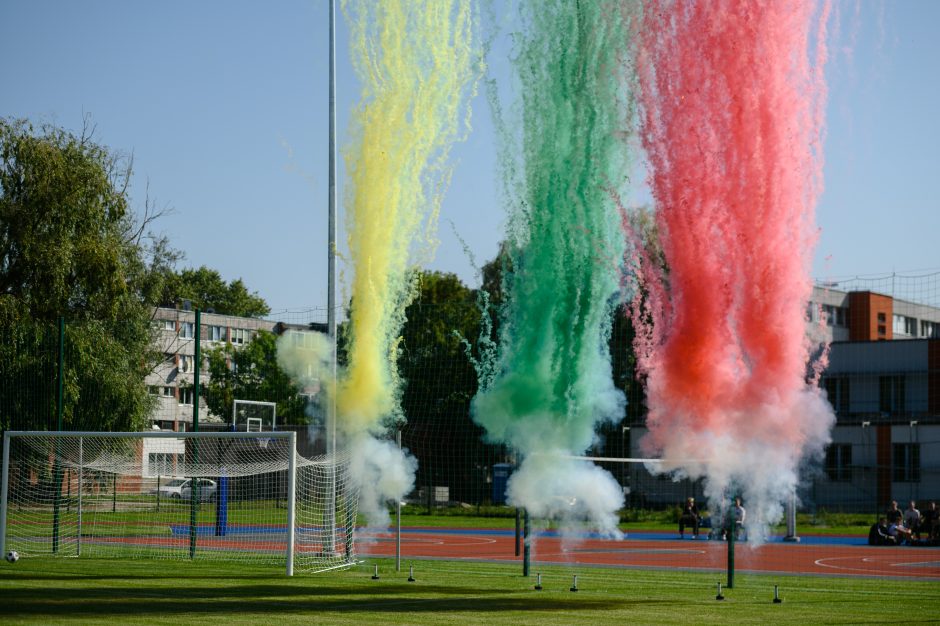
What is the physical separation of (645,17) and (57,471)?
14546 millimetres

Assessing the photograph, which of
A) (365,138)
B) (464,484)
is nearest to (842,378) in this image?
(464,484)

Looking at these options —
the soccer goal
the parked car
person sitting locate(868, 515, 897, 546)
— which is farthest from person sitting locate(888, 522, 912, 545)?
the parked car

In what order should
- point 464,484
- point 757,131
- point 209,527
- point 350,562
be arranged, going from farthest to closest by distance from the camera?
point 464,484
point 209,527
point 350,562
point 757,131

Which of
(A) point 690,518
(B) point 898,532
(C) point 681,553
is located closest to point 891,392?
(A) point 690,518

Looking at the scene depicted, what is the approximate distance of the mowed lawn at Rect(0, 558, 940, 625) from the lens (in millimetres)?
14438

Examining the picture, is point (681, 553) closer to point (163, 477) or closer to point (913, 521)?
point (913, 521)

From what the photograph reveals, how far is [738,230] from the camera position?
56.0 feet

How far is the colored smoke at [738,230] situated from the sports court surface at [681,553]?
6954 millimetres

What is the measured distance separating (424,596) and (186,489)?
20.2 meters

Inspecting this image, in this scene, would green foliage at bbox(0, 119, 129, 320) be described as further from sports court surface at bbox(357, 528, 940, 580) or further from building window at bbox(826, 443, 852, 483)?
building window at bbox(826, 443, 852, 483)

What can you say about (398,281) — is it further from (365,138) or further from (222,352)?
(222,352)

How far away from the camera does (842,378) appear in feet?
161

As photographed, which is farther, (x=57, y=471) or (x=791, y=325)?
(x=57, y=471)

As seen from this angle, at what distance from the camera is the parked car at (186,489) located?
95.7 ft
